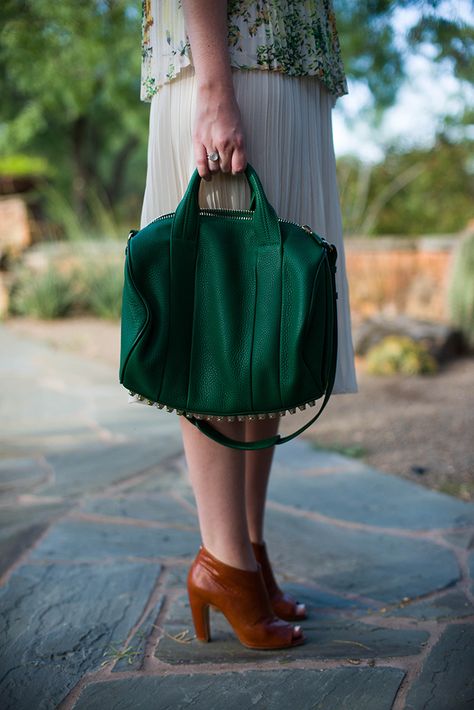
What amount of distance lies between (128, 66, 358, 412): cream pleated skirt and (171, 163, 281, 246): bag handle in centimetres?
8

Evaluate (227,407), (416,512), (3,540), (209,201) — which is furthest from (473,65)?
(3,540)

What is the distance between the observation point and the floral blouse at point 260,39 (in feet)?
Answer: 4.60

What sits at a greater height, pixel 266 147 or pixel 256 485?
pixel 266 147

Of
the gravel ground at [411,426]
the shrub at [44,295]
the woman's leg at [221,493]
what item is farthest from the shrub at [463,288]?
the woman's leg at [221,493]

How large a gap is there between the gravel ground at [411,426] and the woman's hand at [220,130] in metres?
1.83

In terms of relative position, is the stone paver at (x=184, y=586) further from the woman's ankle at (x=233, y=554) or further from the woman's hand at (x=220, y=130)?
the woman's hand at (x=220, y=130)

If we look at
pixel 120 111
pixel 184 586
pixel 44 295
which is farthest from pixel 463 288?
pixel 120 111

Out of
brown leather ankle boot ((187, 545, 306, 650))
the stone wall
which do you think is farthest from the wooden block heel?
the stone wall

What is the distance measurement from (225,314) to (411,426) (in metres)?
2.67

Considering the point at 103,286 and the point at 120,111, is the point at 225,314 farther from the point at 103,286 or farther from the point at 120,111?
the point at 120,111

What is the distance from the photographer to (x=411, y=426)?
3.78 metres

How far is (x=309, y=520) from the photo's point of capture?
2.41 m

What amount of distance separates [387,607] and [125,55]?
30.6 feet

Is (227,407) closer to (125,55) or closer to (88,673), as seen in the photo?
(88,673)
